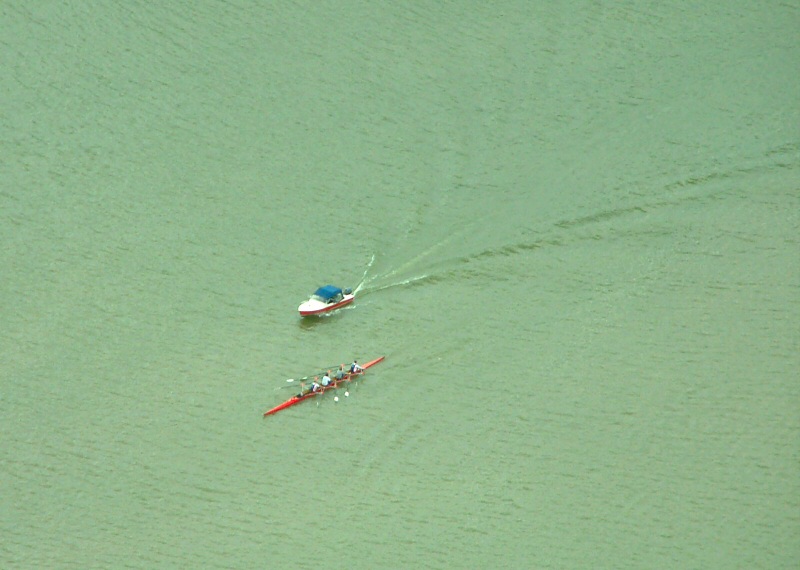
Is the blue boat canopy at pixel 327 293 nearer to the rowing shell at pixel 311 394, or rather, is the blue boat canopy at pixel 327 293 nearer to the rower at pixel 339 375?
the rowing shell at pixel 311 394

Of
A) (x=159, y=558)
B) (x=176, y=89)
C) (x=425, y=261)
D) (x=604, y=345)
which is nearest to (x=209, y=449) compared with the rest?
(x=159, y=558)

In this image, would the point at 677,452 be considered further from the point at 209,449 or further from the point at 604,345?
the point at 209,449

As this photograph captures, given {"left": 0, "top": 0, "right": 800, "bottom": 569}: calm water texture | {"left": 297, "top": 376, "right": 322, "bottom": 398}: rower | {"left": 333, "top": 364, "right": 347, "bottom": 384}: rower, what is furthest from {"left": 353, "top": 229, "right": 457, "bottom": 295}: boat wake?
{"left": 297, "top": 376, "right": 322, "bottom": 398}: rower

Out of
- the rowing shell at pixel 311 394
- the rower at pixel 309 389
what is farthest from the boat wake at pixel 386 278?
the rower at pixel 309 389

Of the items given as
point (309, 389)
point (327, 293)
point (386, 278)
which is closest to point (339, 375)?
point (309, 389)

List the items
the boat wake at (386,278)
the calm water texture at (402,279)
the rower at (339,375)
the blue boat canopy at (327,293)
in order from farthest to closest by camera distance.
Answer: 1. the boat wake at (386,278)
2. the blue boat canopy at (327,293)
3. the rower at (339,375)
4. the calm water texture at (402,279)

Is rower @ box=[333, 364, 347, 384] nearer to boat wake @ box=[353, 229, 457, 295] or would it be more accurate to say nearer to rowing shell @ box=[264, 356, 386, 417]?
rowing shell @ box=[264, 356, 386, 417]

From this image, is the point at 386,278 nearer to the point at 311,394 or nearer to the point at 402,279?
the point at 402,279
